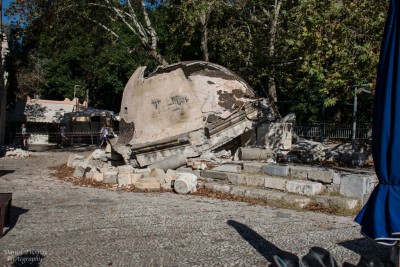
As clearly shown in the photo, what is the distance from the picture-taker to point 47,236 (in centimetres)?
545

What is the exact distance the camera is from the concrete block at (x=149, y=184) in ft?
30.5

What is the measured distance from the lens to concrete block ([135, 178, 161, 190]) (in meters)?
9.30

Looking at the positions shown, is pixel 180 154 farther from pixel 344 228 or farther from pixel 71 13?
pixel 71 13

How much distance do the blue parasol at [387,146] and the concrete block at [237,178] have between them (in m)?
6.22

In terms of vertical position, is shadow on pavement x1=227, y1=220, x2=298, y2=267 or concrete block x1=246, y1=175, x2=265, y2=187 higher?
concrete block x1=246, y1=175, x2=265, y2=187

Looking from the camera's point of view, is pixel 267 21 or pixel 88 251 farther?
pixel 267 21

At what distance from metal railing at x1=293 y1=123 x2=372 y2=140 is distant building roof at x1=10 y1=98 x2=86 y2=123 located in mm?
23150

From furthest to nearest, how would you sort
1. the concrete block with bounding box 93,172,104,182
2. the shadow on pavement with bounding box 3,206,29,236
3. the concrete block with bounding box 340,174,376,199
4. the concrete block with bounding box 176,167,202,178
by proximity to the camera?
1. the concrete block with bounding box 93,172,104,182
2. the concrete block with bounding box 176,167,202,178
3. the concrete block with bounding box 340,174,376,199
4. the shadow on pavement with bounding box 3,206,29,236

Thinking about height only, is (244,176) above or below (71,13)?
below

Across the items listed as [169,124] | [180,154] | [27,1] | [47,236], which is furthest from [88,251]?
[27,1]

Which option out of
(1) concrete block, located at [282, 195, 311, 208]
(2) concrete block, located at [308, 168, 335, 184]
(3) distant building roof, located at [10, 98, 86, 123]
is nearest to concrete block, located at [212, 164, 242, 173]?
(2) concrete block, located at [308, 168, 335, 184]

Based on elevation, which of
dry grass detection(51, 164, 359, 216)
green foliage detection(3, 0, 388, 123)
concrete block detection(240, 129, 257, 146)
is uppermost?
green foliage detection(3, 0, 388, 123)

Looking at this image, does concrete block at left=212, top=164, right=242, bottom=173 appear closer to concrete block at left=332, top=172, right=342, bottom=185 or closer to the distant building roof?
concrete block at left=332, top=172, right=342, bottom=185

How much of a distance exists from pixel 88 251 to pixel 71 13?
15.4 meters
